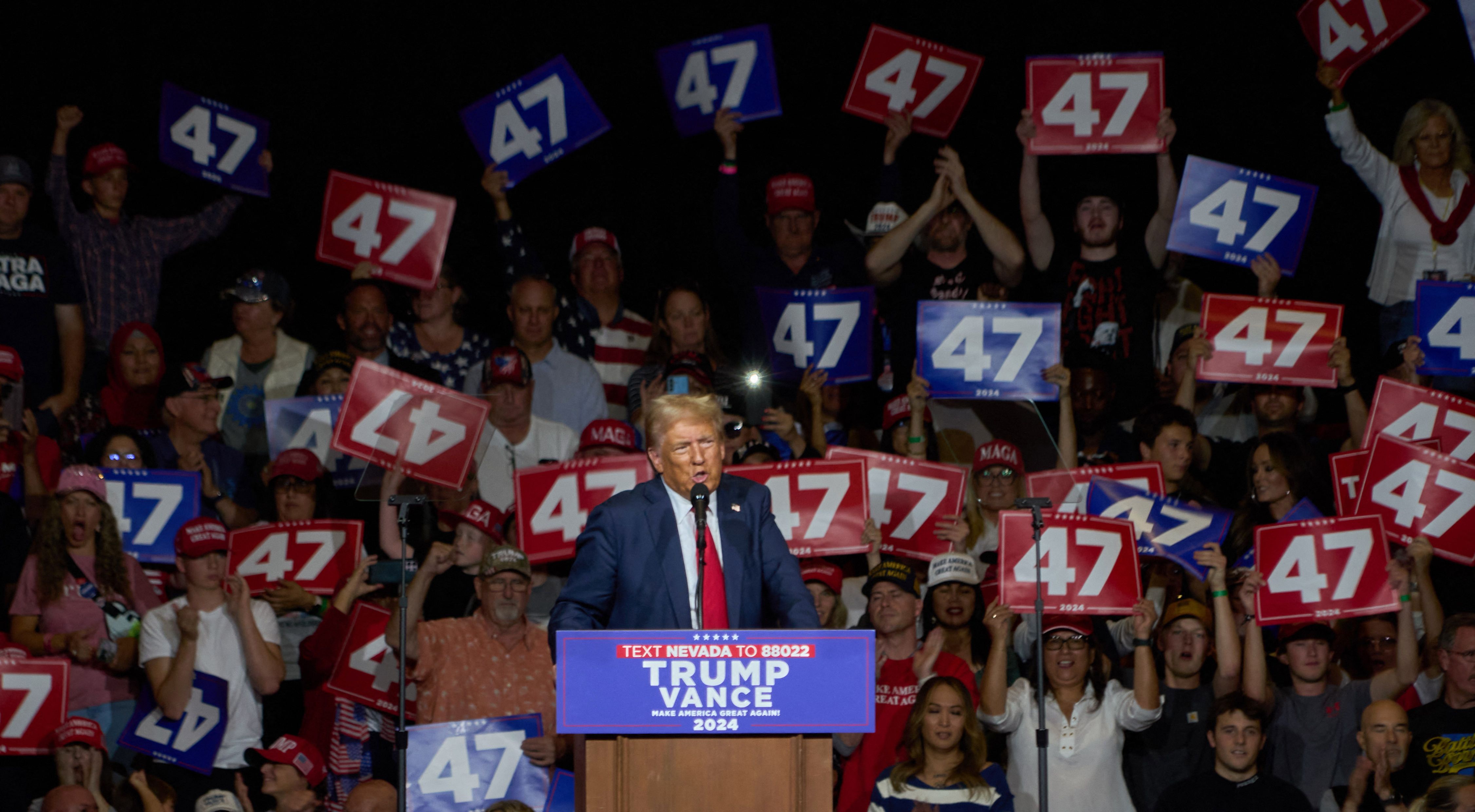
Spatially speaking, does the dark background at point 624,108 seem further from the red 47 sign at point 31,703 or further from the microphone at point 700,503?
the microphone at point 700,503

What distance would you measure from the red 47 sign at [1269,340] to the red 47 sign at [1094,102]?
92 centimetres

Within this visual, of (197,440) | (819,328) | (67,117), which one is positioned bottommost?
(197,440)

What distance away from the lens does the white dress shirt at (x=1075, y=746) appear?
5.98 metres

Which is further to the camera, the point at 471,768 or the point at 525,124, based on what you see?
the point at 525,124

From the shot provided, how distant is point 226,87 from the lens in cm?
931

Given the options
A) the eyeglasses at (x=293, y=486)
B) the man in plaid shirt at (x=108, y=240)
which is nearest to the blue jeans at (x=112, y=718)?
the eyeglasses at (x=293, y=486)

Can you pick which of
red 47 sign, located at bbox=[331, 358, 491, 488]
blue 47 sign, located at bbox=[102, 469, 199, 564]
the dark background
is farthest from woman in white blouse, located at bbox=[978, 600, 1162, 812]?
the dark background

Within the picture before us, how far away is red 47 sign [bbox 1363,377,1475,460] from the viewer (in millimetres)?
7164

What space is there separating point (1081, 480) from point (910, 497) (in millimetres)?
696

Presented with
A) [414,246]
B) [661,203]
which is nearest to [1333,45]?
[661,203]

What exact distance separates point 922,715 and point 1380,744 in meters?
1.56

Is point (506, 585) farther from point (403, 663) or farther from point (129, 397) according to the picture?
point (129, 397)

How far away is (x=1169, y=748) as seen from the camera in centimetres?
616

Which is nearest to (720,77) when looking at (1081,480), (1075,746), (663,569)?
(1081,480)
